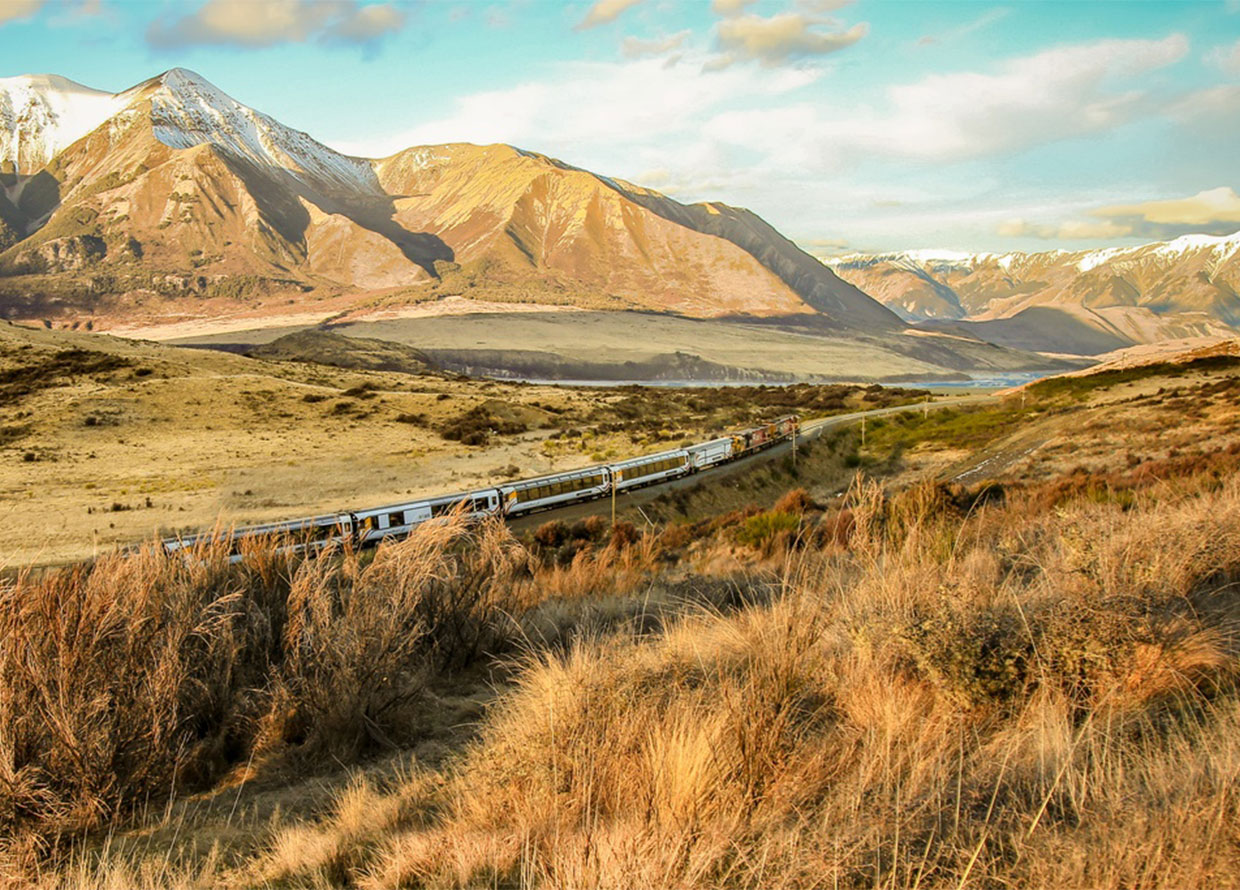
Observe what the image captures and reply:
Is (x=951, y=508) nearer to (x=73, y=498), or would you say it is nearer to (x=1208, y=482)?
(x=1208, y=482)

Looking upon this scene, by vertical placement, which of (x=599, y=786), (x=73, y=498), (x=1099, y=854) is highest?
(x=1099, y=854)

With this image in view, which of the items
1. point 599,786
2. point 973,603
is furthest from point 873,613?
point 599,786

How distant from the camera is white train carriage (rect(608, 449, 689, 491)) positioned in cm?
3634

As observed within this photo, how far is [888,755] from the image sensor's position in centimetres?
359

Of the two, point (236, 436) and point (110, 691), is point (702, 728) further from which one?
point (236, 436)

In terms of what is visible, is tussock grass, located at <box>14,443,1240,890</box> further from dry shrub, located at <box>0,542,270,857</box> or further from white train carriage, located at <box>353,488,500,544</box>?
white train carriage, located at <box>353,488,500,544</box>

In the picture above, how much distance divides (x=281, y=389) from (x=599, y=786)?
2655 inches

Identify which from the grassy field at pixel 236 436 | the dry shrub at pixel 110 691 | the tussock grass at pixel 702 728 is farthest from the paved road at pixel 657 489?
the tussock grass at pixel 702 728

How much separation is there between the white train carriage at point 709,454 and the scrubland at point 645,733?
33.6 m

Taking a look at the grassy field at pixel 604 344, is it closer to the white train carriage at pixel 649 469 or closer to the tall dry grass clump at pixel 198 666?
the white train carriage at pixel 649 469

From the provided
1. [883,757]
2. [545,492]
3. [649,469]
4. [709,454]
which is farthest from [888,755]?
[709,454]

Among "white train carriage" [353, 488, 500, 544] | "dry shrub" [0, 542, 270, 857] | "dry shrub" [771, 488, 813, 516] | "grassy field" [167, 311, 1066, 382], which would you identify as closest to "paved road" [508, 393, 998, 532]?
"white train carriage" [353, 488, 500, 544]

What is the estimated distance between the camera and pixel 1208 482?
42.6ft

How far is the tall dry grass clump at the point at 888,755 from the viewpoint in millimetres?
2979
